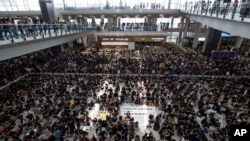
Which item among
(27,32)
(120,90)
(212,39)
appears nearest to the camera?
(27,32)

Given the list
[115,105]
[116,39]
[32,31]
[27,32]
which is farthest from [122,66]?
[116,39]

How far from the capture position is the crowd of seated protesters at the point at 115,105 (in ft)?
30.7

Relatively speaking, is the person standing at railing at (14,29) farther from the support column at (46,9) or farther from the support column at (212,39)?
the support column at (212,39)

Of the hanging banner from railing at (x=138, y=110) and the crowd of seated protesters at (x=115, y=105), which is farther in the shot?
the hanging banner from railing at (x=138, y=110)

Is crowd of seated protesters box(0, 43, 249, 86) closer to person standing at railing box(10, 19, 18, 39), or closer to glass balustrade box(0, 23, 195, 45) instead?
glass balustrade box(0, 23, 195, 45)

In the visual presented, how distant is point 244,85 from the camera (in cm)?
1448

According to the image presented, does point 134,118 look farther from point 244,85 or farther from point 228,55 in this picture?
point 228,55

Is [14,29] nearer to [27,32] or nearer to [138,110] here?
[27,32]

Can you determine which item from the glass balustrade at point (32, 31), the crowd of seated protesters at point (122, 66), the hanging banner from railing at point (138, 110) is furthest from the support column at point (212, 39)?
the glass balustrade at point (32, 31)

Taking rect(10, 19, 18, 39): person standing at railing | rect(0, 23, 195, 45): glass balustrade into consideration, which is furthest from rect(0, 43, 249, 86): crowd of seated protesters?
rect(10, 19, 18, 39): person standing at railing

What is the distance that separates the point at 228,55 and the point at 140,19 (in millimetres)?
18890

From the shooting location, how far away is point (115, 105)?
462 inches

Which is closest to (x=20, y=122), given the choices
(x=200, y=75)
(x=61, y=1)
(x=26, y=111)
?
(x=26, y=111)

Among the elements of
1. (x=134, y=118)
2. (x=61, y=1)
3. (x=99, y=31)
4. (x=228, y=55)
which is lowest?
(x=134, y=118)
